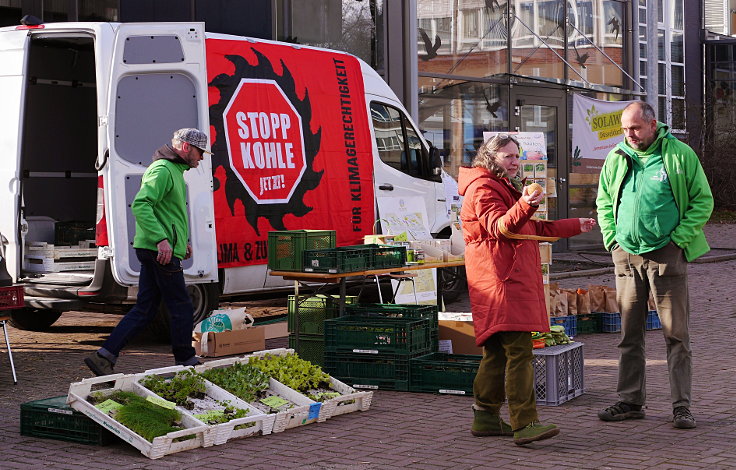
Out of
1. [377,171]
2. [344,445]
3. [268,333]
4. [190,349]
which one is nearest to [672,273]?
[344,445]

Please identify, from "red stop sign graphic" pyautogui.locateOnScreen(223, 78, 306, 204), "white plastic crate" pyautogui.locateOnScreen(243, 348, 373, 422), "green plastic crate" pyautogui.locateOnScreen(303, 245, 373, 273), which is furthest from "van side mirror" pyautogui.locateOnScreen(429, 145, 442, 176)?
"white plastic crate" pyautogui.locateOnScreen(243, 348, 373, 422)

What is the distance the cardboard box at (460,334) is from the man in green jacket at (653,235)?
2277 mm

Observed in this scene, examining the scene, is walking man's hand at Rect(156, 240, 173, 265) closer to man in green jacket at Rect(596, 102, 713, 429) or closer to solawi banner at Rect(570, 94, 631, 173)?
man in green jacket at Rect(596, 102, 713, 429)

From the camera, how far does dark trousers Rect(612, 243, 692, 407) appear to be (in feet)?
23.7

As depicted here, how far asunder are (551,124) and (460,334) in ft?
40.8

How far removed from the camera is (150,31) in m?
10.5

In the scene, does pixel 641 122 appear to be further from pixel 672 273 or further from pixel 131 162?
pixel 131 162

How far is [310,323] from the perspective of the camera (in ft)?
31.5

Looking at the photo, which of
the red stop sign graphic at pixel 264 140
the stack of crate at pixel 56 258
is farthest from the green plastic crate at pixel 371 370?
the stack of crate at pixel 56 258

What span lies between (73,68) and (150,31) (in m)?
1.62

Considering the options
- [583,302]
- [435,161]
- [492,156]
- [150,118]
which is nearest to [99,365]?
[150,118]

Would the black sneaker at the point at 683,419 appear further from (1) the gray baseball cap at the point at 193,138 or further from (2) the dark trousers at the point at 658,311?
(1) the gray baseball cap at the point at 193,138

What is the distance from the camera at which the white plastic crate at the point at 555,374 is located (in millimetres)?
8055

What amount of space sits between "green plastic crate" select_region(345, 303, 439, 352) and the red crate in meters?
2.56
